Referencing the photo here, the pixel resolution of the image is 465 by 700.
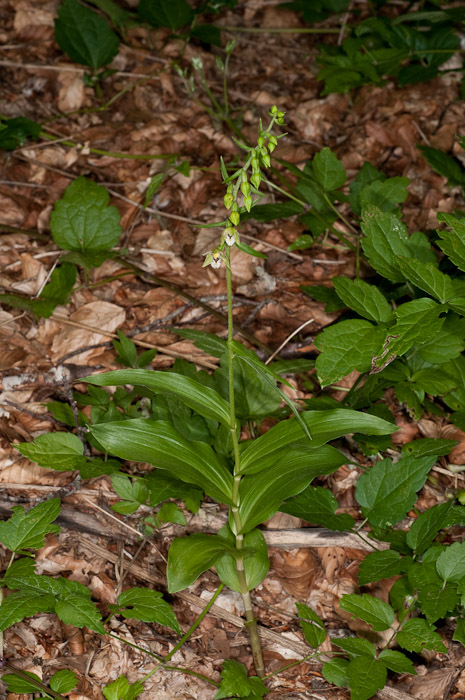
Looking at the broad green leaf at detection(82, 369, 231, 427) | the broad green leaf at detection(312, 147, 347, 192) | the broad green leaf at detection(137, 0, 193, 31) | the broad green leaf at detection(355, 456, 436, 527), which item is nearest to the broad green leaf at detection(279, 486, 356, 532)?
the broad green leaf at detection(355, 456, 436, 527)

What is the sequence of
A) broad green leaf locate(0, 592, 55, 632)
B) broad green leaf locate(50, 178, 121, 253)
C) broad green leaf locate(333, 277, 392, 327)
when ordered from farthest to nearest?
broad green leaf locate(50, 178, 121, 253) < broad green leaf locate(333, 277, 392, 327) < broad green leaf locate(0, 592, 55, 632)

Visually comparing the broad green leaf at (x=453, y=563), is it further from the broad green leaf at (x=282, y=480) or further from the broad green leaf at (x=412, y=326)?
the broad green leaf at (x=412, y=326)

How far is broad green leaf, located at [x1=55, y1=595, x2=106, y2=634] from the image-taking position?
2.00 metres

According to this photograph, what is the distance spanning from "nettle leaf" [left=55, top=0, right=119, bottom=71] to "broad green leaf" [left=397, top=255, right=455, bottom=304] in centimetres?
282

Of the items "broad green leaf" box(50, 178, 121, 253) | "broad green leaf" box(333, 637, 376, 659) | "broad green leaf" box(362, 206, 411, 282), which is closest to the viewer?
"broad green leaf" box(333, 637, 376, 659)

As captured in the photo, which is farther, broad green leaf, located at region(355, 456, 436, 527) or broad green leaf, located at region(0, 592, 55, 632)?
broad green leaf, located at region(355, 456, 436, 527)

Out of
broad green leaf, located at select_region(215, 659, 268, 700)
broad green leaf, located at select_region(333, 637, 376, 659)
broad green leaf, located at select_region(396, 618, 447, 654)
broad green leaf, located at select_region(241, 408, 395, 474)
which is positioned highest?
broad green leaf, located at select_region(241, 408, 395, 474)

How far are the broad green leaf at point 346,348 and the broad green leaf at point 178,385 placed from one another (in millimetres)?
337

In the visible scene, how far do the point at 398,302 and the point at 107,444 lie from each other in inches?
66.0

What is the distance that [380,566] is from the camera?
2.16m

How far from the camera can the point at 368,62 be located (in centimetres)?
410

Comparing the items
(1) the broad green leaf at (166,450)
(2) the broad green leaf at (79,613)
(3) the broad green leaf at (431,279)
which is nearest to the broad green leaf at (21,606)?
(2) the broad green leaf at (79,613)

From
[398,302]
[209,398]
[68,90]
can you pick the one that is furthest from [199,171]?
[209,398]

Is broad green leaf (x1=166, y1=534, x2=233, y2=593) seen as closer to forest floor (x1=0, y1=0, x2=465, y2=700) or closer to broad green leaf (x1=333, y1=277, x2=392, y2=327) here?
forest floor (x1=0, y1=0, x2=465, y2=700)
